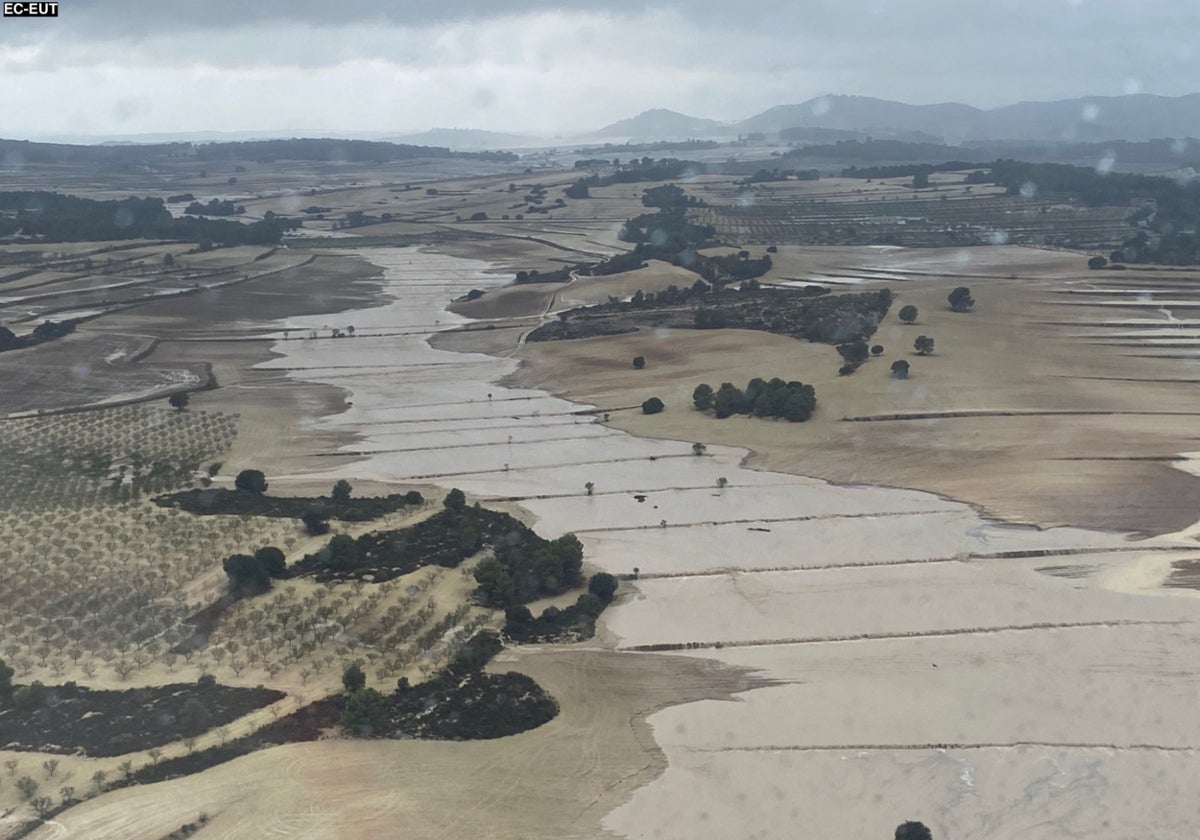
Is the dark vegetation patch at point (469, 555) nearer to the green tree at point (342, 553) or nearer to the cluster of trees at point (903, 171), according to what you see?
the green tree at point (342, 553)

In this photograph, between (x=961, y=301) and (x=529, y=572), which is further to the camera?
(x=961, y=301)

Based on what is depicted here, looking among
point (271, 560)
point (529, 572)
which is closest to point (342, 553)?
point (271, 560)

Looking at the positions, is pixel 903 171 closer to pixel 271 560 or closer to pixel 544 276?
pixel 544 276

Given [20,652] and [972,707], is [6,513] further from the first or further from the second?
[972,707]

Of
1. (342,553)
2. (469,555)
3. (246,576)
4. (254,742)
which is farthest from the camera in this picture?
(469,555)

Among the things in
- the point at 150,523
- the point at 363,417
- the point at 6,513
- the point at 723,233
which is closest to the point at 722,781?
the point at 150,523

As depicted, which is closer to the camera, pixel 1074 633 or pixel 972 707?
pixel 972 707
